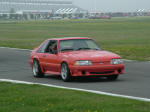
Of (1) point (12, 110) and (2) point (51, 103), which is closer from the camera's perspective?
(1) point (12, 110)

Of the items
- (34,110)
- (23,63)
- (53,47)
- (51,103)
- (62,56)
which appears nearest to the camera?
(34,110)

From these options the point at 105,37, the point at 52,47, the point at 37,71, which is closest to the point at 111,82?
Answer: the point at 52,47

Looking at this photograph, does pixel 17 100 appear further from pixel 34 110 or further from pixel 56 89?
pixel 56 89

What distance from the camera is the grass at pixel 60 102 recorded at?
924 centimetres

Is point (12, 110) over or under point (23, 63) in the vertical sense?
over

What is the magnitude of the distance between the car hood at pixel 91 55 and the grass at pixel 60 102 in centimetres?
233

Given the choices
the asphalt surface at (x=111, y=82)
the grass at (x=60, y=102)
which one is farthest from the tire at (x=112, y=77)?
the grass at (x=60, y=102)

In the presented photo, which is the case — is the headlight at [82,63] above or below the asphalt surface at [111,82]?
A: above

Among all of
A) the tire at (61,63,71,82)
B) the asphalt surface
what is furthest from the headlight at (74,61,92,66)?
the asphalt surface

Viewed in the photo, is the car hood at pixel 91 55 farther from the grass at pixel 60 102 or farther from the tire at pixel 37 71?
the grass at pixel 60 102

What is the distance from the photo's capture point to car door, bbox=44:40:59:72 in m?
15.4

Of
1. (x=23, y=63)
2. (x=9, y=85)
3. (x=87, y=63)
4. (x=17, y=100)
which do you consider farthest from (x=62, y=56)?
(x=23, y=63)

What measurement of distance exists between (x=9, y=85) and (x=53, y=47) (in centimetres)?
285

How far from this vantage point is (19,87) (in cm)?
1298
